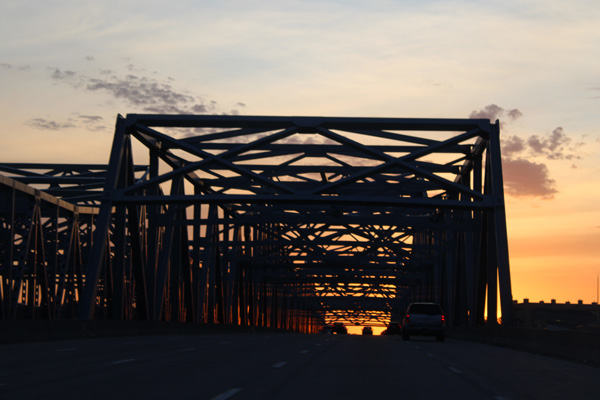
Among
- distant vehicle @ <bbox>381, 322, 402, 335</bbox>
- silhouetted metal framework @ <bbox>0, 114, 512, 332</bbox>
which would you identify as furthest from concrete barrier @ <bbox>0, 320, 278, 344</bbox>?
distant vehicle @ <bbox>381, 322, 402, 335</bbox>

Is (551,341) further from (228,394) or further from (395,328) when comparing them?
(395,328)

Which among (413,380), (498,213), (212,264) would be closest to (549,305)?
(212,264)

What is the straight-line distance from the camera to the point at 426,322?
37594 millimetres

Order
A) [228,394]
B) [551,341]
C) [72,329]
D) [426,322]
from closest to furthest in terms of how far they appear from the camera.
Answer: [228,394] → [551,341] → [72,329] → [426,322]

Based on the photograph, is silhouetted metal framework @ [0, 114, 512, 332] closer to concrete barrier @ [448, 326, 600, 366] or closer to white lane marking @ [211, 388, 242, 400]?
concrete barrier @ [448, 326, 600, 366]

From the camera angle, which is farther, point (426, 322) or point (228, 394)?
point (426, 322)

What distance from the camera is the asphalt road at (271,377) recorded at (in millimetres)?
11305

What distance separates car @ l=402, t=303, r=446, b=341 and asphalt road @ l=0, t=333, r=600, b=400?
1770cm

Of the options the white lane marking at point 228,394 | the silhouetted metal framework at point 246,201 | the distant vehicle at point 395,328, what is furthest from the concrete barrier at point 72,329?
the distant vehicle at point 395,328

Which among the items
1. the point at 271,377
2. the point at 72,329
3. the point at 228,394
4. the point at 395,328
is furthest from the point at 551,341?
the point at 395,328

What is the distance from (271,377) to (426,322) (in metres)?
24.7

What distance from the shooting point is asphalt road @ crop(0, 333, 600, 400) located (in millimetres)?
11305

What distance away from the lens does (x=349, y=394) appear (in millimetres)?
11477

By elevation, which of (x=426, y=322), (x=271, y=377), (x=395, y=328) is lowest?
(x=395, y=328)
